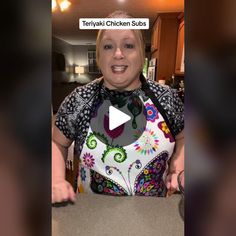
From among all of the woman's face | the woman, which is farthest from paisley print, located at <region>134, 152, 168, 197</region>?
the woman's face

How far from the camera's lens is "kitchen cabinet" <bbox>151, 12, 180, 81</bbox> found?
33cm

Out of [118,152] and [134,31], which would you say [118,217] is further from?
[134,31]

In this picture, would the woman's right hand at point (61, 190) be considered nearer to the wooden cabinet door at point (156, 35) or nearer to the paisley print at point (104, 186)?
the paisley print at point (104, 186)

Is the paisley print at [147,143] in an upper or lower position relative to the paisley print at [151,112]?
lower

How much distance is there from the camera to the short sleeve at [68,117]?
34 centimetres

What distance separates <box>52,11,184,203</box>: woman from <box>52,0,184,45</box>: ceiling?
1cm

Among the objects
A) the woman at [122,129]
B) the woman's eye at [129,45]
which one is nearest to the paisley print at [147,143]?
the woman at [122,129]

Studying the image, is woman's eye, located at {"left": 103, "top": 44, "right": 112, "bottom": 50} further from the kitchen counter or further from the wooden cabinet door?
the kitchen counter

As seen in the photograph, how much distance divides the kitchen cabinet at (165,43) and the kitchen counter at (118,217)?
0.53 ft
